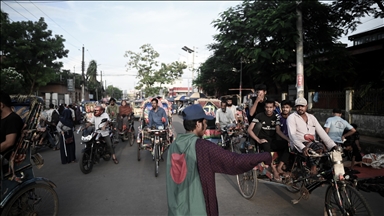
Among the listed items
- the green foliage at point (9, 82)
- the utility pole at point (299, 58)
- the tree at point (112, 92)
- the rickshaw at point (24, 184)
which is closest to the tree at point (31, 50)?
the green foliage at point (9, 82)

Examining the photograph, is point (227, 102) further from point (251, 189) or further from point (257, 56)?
point (257, 56)

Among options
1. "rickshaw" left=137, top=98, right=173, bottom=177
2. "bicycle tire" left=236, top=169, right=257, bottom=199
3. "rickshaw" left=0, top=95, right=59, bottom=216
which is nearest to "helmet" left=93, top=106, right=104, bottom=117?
"rickshaw" left=137, top=98, right=173, bottom=177

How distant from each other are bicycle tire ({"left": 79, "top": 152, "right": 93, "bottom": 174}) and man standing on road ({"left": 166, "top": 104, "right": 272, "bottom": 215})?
4.81 meters

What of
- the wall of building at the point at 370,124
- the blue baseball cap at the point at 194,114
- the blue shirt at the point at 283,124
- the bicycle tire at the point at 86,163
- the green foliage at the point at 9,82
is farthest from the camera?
the green foliage at the point at 9,82

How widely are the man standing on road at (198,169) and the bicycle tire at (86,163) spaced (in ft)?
15.8

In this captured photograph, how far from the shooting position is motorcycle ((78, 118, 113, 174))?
6352 mm

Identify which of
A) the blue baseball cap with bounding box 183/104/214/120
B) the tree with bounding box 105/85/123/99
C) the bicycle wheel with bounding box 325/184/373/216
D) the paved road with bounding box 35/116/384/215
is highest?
the tree with bounding box 105/85/123/99

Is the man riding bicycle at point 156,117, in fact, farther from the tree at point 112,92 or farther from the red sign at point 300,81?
the tree at point 112,92

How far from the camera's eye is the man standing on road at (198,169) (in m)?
1.92

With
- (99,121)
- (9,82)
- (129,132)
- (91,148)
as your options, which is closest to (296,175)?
(91,148)

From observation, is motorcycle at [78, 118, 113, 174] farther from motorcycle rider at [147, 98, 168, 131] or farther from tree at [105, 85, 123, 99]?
tree at [105, 85, 123, 99]

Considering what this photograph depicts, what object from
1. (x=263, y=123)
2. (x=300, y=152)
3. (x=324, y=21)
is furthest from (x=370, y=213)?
(x=324, y=21)

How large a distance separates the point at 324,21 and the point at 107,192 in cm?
1395

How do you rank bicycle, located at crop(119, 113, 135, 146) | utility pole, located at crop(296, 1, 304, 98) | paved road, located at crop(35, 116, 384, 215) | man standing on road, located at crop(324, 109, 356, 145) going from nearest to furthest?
1. paved road, located at crop(35, 116, 384, 215)
2. man standing on road, located at crop(324, 109, 356, 145)
3. bicycle, located at crop(119, 113, 135, 146)
4. utility pole, located at crop(296, 1, 304, 98)
